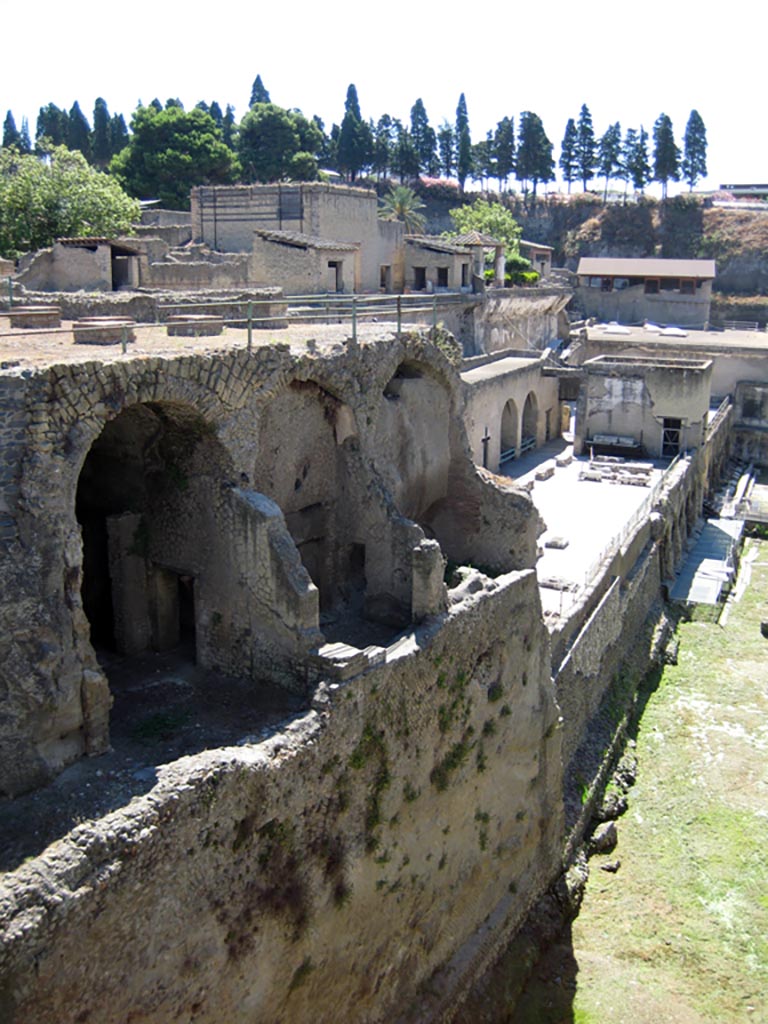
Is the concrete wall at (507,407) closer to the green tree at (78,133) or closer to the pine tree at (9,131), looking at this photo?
the green tree at (78,133)

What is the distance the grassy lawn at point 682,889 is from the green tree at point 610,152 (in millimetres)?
70771

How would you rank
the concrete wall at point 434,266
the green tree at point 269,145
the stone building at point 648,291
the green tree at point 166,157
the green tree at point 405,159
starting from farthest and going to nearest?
the green tree at point 405,159, the green tree at point 269,145, the green tree at point 166,157, the stone building at point 648,291, the concrete wall at point 434,266

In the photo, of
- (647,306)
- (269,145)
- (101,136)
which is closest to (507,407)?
(647,306)

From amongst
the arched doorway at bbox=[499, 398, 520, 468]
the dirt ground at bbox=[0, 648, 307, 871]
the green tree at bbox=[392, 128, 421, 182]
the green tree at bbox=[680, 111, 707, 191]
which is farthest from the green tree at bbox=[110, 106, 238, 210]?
the dirt ground at bbox=[0, 648, 307, 871]

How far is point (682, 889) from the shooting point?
16031 mm

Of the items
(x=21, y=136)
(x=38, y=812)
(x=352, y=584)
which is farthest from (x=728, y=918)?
(x=21, y=136)

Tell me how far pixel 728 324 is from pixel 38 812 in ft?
189

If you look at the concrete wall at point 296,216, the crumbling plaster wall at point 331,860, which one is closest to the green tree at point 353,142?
the concrete wall at point 296,216

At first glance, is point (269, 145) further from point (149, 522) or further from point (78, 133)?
point (149, 522)

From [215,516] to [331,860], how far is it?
3.97m

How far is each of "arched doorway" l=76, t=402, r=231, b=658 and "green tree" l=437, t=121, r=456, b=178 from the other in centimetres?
7964

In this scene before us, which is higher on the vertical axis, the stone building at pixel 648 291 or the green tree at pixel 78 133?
the green tree at pixel 78 133

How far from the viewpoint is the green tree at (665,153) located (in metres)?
79.4

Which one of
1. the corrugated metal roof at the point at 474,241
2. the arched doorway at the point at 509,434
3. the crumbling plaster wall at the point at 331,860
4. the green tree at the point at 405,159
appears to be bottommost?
the crumbling plaster wall at the point at 331,860
